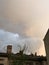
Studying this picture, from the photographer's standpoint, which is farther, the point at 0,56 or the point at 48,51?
the point at 0,56

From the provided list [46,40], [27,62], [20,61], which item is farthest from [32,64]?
[46,40]

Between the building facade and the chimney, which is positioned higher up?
the chimney

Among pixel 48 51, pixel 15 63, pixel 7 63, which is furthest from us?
pixel 7 63

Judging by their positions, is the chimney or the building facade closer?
the building facade

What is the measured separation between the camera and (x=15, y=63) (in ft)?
89.2

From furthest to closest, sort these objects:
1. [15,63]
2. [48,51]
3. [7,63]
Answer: [7,63]
[15,63]
[48,51]

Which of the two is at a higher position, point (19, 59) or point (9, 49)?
point (9, 49)

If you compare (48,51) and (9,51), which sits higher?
(9,51)

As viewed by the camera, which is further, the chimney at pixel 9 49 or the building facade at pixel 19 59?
the chimney at pixel 9 49

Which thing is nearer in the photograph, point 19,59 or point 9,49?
point 19,59

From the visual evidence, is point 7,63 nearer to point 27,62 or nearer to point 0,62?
point 0,62

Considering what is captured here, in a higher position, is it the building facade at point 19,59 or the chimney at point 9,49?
the chimney at point 9,49

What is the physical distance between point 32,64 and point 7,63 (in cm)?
372

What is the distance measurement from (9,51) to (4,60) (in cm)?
165
